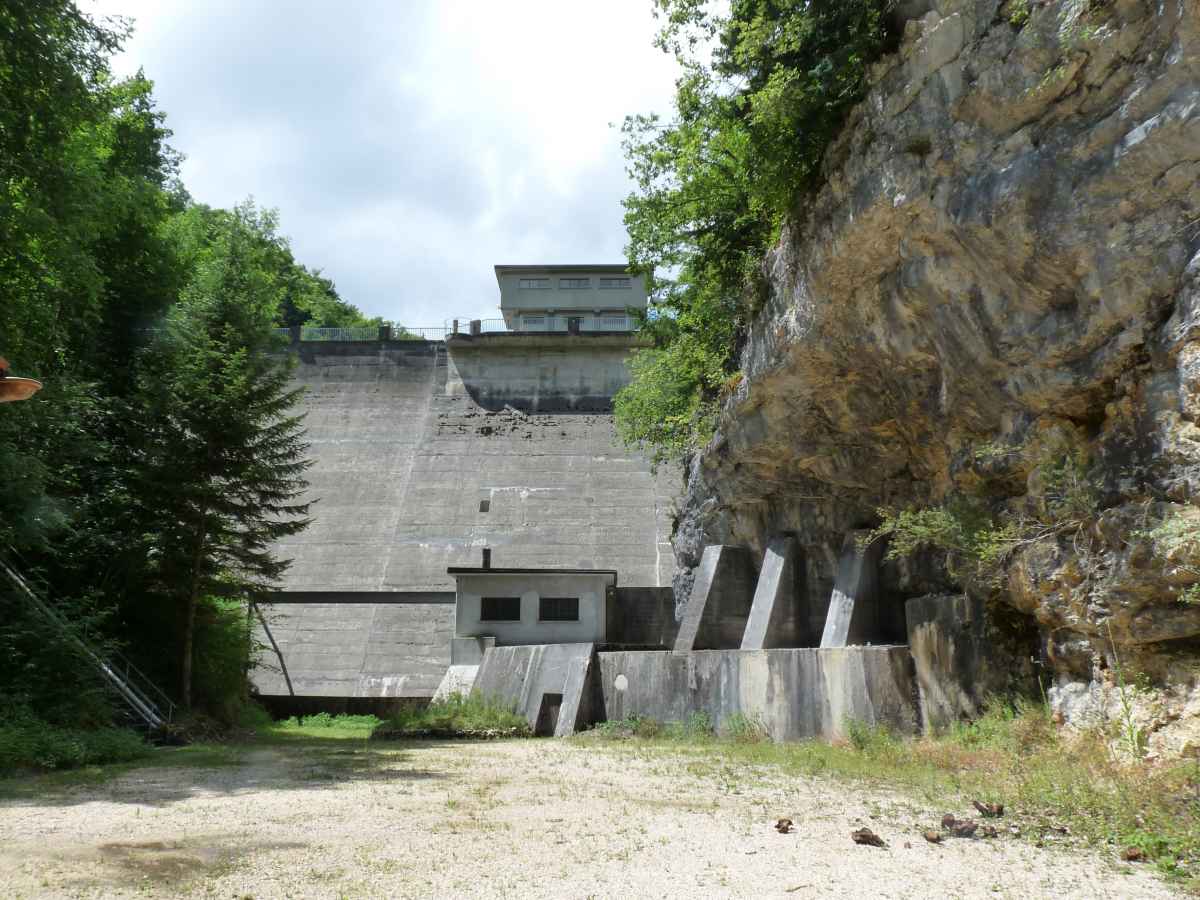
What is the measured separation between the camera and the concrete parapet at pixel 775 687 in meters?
13.5

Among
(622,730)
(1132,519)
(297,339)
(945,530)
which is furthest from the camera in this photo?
(297,339)

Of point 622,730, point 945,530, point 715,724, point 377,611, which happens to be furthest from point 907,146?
point 377,611

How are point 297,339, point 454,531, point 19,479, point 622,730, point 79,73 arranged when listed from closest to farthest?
1. point 19,479
2. point 79,73
3. point 622,730
4. point 454,531
5. point 297,339

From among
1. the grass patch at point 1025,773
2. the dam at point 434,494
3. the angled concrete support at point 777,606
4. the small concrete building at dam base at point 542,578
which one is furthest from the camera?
the dam at point 434,494

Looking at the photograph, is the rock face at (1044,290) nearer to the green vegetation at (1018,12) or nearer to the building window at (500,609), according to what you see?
the green vegetation at (1018,12)

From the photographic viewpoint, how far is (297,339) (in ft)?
160

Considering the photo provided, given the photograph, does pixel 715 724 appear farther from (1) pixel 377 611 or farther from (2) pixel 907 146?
(1) pixel 377 611

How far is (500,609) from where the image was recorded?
25875mm

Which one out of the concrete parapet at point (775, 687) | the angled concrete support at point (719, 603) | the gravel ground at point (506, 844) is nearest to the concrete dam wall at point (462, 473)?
the angled concrete support at point (719, 603)

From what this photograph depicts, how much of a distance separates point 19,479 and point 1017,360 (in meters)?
13.9

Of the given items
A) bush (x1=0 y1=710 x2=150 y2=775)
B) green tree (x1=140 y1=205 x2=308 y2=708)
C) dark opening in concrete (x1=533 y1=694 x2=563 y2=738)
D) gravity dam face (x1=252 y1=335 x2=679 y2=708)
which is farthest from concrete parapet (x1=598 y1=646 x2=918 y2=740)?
gravity dam face (x1=252 y1=335 x2=679 y2=708)

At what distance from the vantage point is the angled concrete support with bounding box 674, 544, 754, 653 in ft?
63.5

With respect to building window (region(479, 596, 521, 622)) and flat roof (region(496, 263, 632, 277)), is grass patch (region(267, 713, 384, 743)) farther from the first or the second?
flat roof (region(496, 263, 632, 277))

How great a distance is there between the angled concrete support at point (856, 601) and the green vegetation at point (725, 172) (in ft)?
15.3
